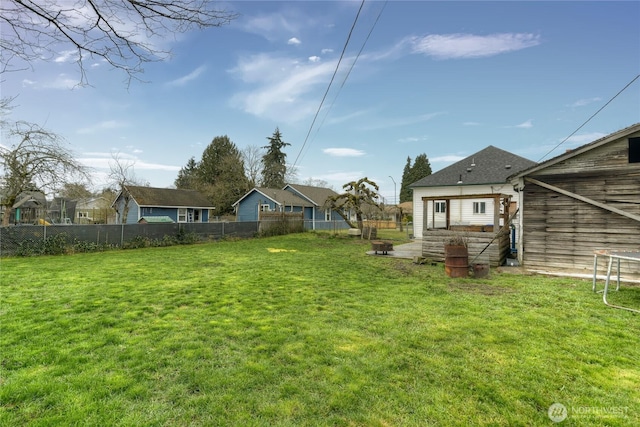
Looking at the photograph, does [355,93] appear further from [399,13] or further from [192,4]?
[192,4]

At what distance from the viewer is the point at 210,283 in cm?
660

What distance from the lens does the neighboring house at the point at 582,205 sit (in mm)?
6699

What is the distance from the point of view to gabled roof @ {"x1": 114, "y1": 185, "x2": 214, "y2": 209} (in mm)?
24250

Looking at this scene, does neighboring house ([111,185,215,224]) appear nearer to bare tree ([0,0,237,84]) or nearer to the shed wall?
bare tree ([0,0,237,84])

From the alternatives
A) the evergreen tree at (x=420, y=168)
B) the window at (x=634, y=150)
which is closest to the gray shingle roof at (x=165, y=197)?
the window at (x=634, y=150)

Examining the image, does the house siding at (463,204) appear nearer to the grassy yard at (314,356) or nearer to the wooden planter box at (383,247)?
the wooden planter box at (383,247)

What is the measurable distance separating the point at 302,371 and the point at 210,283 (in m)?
4.48

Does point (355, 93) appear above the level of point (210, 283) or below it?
above

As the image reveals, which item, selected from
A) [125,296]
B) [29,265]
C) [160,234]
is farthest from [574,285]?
[160,234]

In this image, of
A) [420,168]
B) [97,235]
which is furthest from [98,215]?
[420,168]

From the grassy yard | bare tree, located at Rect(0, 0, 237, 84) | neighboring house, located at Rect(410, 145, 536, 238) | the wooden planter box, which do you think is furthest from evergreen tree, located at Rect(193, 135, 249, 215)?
bare tree, located at Rect(0, 0, 237, 84)

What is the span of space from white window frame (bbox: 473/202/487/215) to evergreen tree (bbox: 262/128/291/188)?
28993 millimetres

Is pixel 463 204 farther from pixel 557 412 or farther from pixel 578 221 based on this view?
pixel 557 412

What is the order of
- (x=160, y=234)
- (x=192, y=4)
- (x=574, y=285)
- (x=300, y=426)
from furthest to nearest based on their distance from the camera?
(x=160, y=234)
(x=574, y=285)
(x=192, y=4)
(x=300, y=426)
